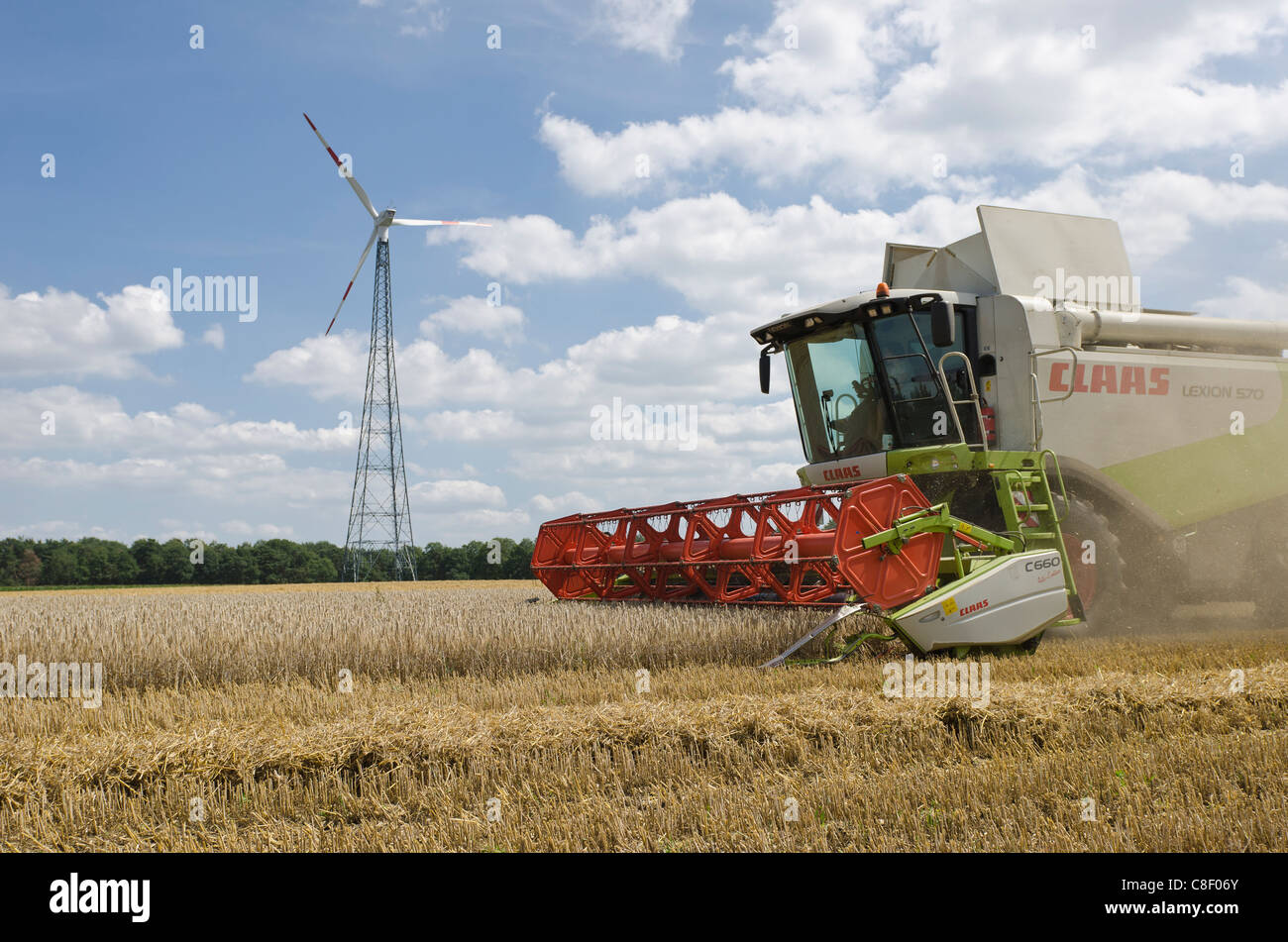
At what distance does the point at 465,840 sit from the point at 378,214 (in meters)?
27.0

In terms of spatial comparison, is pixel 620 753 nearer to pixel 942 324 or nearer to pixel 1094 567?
pixel 942 324

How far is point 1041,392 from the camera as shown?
9211 millimetres

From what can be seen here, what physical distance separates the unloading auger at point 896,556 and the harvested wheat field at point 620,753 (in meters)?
0.40

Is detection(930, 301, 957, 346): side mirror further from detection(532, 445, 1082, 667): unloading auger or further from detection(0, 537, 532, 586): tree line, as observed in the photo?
detection(0, 537, 532, 586): tree line

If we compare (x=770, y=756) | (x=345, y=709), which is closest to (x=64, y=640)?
(x=345, y=709)

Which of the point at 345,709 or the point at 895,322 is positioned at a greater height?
the point at 895,322

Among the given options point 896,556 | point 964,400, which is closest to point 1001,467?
point 964,400

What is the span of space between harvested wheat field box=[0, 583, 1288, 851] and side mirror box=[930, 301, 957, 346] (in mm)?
2871

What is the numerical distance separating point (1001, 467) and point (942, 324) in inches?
56.1

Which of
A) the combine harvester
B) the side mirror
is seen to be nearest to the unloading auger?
the combine harvester

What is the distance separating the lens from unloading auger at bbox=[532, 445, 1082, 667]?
6875 mm
